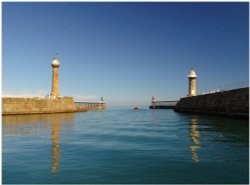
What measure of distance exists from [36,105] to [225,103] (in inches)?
1154

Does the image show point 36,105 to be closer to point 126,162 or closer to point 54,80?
point 54,80

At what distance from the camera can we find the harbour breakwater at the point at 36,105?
40.6 metres

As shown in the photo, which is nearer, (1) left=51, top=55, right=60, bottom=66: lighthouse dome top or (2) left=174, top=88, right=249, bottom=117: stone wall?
(2) left=174, top=88, right=249, bottom=117: stone wall

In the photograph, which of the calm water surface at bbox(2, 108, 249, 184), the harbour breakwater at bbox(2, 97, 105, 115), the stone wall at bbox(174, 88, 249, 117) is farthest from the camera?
the harbour breakwater at bbox(2, 97, 105, 115)

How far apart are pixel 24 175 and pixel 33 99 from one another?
1543 inches

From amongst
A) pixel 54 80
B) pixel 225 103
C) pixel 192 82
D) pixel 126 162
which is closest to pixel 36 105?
pixel 54 80

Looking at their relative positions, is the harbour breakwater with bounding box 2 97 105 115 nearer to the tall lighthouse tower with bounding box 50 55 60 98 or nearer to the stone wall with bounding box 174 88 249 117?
the tall lighthouse tower with bounding box 50 55 60 98

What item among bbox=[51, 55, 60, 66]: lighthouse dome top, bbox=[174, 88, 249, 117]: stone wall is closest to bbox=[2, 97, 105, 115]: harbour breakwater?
bbox=[51, 55, 60, 66]: lighthouse dome top

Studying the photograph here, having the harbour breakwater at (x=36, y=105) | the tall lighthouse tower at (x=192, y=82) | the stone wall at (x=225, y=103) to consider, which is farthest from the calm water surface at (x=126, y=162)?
the tall lighthouse tower at (x=192, y=82)

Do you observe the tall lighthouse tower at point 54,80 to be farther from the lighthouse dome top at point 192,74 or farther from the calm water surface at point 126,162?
the calm water surface at point 126,162

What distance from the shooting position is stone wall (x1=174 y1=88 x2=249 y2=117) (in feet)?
86.7

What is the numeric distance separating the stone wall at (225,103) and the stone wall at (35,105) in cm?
2368

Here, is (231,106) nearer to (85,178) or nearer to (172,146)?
(172,146)

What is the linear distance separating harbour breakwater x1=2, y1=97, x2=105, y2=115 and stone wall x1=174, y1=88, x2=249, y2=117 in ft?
77.7
